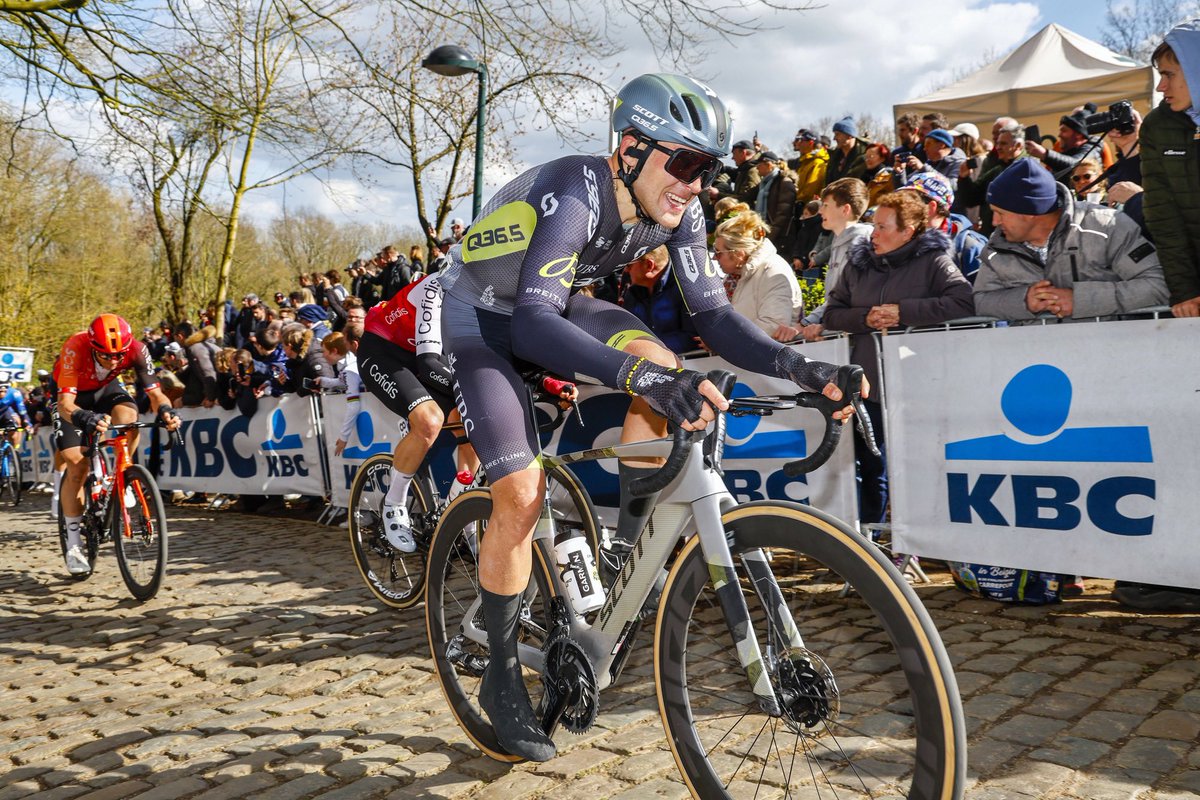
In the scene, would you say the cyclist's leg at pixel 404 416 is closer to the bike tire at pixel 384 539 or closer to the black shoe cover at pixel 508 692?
the bike tire at pixel 384 539

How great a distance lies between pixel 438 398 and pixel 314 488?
5.13m

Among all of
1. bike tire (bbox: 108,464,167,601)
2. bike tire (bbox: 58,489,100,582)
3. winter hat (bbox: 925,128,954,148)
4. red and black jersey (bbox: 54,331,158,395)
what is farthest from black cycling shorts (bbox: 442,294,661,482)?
winter hat (bbox: 925,128,954,148)

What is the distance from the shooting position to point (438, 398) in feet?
20.5

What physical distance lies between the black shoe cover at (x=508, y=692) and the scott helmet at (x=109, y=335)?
5.15m

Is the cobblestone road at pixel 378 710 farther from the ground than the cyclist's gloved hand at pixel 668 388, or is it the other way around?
the cyclist's gloved hand at pixel 668 388

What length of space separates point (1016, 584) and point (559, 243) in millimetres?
3722

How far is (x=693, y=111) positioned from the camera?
2.93 metres

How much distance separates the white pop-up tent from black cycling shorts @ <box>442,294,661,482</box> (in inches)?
589

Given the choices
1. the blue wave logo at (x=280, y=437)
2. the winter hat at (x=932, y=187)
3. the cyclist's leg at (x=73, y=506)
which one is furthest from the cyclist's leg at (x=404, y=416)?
the blue wave logo at (x=280, y=437)

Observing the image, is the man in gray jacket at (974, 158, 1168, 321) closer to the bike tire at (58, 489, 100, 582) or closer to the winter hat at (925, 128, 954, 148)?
the winter hat at (925, 128, 954, 148)

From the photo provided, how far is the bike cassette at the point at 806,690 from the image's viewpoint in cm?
239

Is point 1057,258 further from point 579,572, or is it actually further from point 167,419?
point 167,419

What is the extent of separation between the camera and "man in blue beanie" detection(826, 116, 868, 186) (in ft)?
36.2

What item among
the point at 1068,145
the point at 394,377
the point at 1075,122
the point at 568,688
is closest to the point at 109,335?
the point at 394,377
